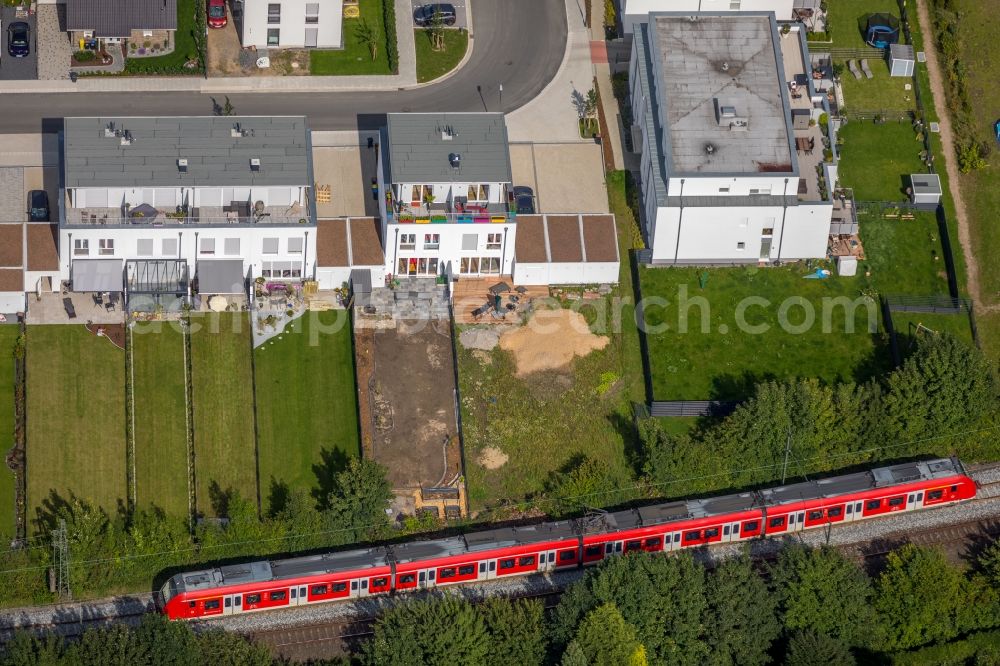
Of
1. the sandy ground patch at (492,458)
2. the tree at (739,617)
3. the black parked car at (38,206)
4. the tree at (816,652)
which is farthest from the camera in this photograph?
the black parked car at (38,206)

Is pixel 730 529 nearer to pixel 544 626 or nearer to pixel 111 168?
pixel 544 626

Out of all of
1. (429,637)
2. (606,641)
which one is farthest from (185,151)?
(606,641)

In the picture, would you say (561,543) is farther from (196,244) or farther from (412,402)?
(196,244)

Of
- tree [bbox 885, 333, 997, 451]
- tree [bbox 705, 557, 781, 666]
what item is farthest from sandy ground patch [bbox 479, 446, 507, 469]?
tree [bbox 885, 333, 997, 451]

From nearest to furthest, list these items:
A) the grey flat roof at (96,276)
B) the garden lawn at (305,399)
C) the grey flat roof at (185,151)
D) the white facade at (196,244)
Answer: the garden lawn at (305,399) → the grey flat roof at (185,151) → the white facade at (196,244) → the grey flat roof at (96,276)

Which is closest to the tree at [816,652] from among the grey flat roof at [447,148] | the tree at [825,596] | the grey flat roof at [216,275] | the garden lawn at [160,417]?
the tree at [825,596]

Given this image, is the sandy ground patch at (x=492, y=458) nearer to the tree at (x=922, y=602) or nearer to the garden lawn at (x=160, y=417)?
the garden lawn at (x=160, y=417)

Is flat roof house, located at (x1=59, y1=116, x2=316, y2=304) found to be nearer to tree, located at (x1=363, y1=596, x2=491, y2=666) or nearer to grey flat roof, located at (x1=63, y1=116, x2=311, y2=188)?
grey flat roof, located at (x1=63, y1=116, x2=311, y2=188)
